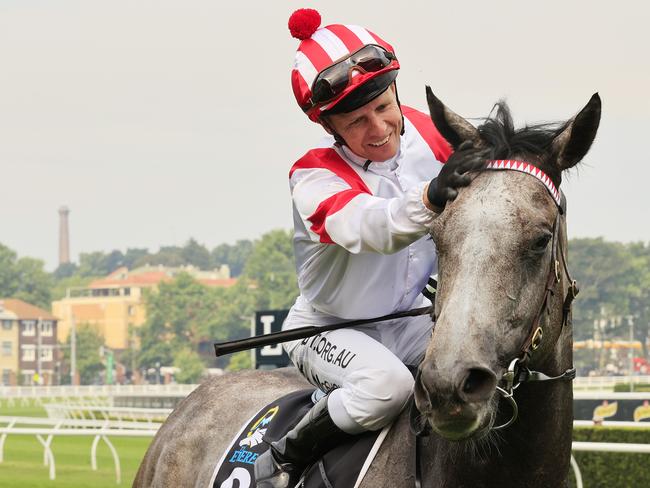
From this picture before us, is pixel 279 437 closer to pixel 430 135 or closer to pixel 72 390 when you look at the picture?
pixel 430 135

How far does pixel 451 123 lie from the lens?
10.4ft

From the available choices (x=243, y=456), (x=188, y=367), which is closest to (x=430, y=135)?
(x=243, y=456)

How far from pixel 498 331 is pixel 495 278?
0.40ft

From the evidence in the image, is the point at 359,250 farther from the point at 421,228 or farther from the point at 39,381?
the point at 39,381

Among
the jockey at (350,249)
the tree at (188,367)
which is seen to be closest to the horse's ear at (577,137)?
the jockey at (350,249)

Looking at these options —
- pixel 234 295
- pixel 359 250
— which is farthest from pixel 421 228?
pixel 234 295

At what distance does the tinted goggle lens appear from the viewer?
11.4 ft

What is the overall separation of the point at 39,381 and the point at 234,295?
61.0 ft

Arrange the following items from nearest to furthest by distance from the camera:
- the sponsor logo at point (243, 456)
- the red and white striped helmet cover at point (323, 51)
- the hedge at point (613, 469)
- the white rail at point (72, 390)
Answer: the red and white striped helmet cover at point (323, 51)
the sponsor logo at point (243, 456)
the hedge at point (613, 469)
the white rail at point (72, 390)

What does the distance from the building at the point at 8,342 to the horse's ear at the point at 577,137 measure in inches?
4267

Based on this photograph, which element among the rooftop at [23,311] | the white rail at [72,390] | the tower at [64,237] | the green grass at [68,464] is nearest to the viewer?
the green grass at [68,464]

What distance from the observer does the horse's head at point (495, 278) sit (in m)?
2.70

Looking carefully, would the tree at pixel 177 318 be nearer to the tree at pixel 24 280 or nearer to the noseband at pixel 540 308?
the tree at pixel 24 280

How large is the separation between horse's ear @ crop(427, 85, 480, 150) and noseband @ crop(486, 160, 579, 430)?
171 mm
